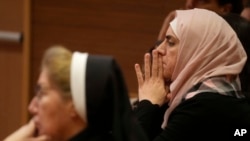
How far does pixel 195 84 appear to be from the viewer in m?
2.10

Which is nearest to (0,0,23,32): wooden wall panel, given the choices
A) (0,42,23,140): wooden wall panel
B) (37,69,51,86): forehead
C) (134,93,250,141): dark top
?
(0,42,23,140): wooden wall panel

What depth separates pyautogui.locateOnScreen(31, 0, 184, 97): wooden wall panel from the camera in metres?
3.77

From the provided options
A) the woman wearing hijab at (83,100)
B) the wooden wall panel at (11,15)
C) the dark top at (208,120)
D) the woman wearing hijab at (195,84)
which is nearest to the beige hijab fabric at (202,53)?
the woman wearing hijab at (195,84)

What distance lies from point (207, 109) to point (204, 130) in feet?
0.26

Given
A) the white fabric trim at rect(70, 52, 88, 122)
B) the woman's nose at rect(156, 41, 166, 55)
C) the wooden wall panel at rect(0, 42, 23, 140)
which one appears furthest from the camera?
the wooden wall panel at rect(0, 42, 23, 140)

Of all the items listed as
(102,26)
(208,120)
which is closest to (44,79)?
(208,120)

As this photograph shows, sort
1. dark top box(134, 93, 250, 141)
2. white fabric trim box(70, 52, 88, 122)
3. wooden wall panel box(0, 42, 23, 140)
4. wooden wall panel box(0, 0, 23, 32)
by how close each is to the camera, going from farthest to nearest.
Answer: wooden wall panel box(0, 42, 23, 140), wooden wall panel box(0, 0, 23, 32), dark top box(134, 93, 250, 141), white fabric trim box(70, 52, 88, 122)

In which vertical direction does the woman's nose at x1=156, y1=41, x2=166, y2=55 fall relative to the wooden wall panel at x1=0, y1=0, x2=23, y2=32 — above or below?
above

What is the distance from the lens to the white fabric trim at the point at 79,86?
1.50 metres

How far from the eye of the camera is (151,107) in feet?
7.06

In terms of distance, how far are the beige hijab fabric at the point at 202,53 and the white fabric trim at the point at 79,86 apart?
0.68 meters

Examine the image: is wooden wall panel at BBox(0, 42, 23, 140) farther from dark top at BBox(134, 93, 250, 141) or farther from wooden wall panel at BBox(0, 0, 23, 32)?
dark top at BBox(134, 93, 250, 141)

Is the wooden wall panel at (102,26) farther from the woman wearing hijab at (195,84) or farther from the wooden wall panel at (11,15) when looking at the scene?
the woman wearing hijab at (195,84)

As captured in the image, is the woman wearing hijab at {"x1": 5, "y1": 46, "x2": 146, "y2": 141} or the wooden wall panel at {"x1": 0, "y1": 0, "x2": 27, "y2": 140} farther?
the wooden wall panel at {"x1": 0, "y1": 0, "x2": 27, "y2": 140}
